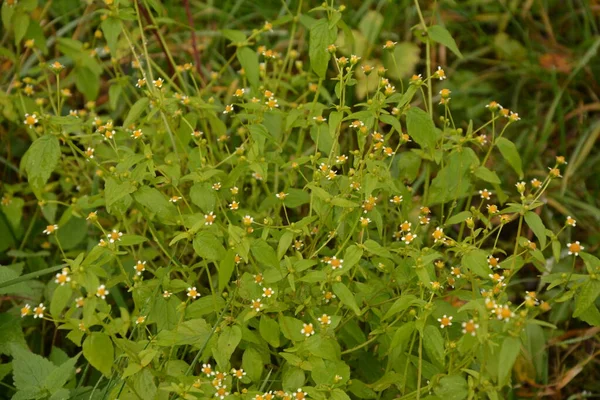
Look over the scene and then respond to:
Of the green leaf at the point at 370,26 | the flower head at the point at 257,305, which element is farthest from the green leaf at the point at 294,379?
the green leaf at the point at 370,26

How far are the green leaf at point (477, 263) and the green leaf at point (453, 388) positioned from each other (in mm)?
214

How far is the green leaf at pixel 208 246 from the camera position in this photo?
1.61 m

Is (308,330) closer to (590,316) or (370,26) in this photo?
(590,316)

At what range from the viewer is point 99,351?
4.93ft

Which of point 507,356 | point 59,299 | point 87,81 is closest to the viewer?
point 507,356

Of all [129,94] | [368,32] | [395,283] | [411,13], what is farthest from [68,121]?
[411,13]

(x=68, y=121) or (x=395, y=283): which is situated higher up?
(x=68, y=121)

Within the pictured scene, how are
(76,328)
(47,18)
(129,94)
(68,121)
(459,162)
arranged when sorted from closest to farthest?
1. (76,328)
2. (68,121)
3. (459,162)
4. (129,94)
5. (47,18)

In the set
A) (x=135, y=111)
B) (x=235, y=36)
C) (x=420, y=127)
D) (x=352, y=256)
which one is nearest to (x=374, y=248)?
(x=352, y=256)

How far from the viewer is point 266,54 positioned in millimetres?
2111

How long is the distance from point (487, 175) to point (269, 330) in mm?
668

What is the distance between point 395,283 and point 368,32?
4.84ft

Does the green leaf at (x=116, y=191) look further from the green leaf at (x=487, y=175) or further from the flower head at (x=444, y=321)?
the green leaf at (x=487, y=175)

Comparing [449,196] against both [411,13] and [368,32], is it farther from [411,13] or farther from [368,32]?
[411,13]
